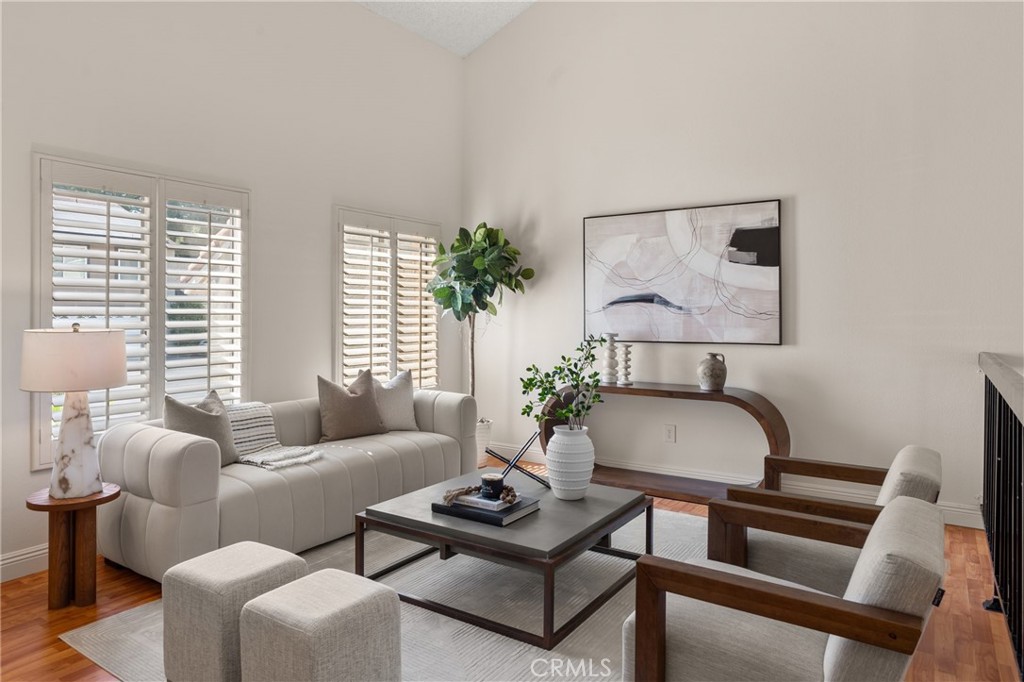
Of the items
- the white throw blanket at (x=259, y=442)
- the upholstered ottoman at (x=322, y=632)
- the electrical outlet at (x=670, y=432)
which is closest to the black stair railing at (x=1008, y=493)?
the upholstered ottoman at (x=322, y=632)

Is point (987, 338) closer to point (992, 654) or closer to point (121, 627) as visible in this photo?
point (992, 654)

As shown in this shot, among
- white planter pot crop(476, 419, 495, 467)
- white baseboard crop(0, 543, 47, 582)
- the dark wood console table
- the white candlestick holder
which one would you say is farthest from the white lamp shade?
the white candlestick holder

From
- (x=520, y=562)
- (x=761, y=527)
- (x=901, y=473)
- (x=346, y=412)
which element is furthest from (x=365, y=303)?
(x=901, y=473)

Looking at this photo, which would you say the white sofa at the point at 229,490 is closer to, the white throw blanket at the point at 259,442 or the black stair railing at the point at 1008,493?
the white throw blanket at the point at 259,442

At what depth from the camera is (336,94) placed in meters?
4.72

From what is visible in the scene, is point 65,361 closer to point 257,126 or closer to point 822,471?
point 257,126

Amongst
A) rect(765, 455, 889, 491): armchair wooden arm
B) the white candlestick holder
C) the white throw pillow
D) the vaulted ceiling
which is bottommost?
rect(765, 455, 889, 491): armchair wooden arm

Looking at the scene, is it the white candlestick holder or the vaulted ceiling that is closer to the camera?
the white candlestick holder

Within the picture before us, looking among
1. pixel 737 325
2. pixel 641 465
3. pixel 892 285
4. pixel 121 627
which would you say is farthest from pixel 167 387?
pixel 892 285

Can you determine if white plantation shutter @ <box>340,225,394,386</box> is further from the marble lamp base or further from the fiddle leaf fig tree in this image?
the marble lamp base

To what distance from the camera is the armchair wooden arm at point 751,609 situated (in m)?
1.41

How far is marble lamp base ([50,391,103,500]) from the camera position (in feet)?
9.02

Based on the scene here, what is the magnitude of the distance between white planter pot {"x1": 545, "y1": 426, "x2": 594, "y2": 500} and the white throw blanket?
137 centimetres

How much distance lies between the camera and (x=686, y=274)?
4660 mm
